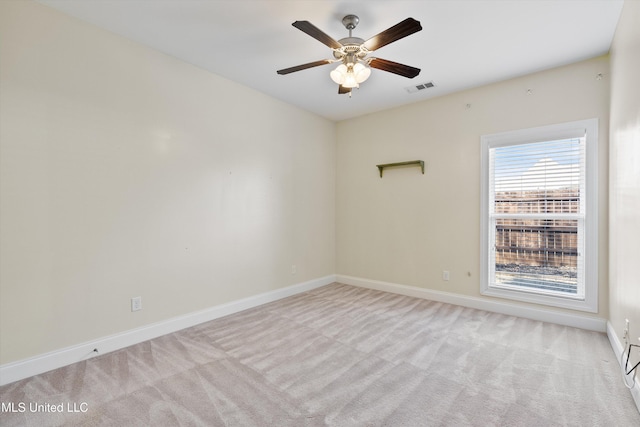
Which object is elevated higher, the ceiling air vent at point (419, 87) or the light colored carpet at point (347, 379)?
the ceiling air vent at point (419, 87)

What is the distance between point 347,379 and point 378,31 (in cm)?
289

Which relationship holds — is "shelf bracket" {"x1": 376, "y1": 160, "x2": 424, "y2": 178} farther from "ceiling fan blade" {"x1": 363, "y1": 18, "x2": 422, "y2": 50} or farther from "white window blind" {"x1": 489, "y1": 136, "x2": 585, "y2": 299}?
"ceiling fan blade" {"x1": 363, "y1": 18, "x2": 422, "y2": 50}

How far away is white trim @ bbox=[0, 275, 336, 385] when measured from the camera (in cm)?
219

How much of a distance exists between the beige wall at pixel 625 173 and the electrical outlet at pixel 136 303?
387cm

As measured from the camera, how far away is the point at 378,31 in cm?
264

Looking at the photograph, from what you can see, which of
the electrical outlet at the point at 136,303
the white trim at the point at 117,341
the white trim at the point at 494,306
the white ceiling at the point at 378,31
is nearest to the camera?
the white trim at the point at 117,341

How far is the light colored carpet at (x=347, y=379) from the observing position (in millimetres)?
1797

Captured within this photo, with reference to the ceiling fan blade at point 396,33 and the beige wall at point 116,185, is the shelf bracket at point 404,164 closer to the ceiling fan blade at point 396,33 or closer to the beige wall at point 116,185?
the beige wall at point 116,185

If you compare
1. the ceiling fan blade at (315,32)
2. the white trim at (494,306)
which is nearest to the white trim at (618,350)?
the white trim at (494,306)

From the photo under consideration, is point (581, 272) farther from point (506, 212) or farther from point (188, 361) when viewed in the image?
point (188, 361)

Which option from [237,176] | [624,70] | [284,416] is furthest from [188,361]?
[624,70]

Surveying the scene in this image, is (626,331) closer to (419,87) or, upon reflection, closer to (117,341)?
(419,87)

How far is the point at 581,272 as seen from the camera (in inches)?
124

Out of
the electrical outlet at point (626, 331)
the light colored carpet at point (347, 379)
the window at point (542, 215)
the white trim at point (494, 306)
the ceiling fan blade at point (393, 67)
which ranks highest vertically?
the ceiling fan blade at point (393, 67)
